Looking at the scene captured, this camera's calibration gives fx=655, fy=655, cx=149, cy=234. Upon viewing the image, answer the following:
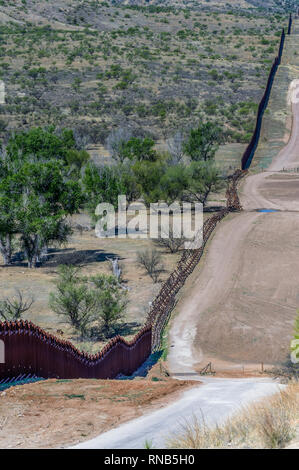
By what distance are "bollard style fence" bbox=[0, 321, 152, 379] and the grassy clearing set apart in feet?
14.5

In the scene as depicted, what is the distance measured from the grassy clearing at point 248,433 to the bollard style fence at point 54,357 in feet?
14.5

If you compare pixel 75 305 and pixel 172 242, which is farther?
pixel 172 242

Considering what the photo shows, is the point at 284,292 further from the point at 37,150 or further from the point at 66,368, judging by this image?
the point at 37,150

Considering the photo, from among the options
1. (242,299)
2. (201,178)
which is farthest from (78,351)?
(201,178)

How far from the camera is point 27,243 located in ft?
92.3

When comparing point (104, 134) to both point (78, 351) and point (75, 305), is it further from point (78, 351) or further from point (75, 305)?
point (78, 351)

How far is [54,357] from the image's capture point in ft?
44.8

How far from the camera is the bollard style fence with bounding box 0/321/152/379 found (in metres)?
12.0

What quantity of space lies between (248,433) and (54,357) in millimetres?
6438

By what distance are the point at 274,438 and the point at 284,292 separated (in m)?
16.9

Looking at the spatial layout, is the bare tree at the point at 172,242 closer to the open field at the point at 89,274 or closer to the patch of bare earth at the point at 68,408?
the open field at the point at 89,274

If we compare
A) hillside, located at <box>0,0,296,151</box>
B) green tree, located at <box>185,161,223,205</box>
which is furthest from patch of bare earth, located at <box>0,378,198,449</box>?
hillside, located at <box>0,0,296,151</box>

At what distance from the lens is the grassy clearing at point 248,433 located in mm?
7640
